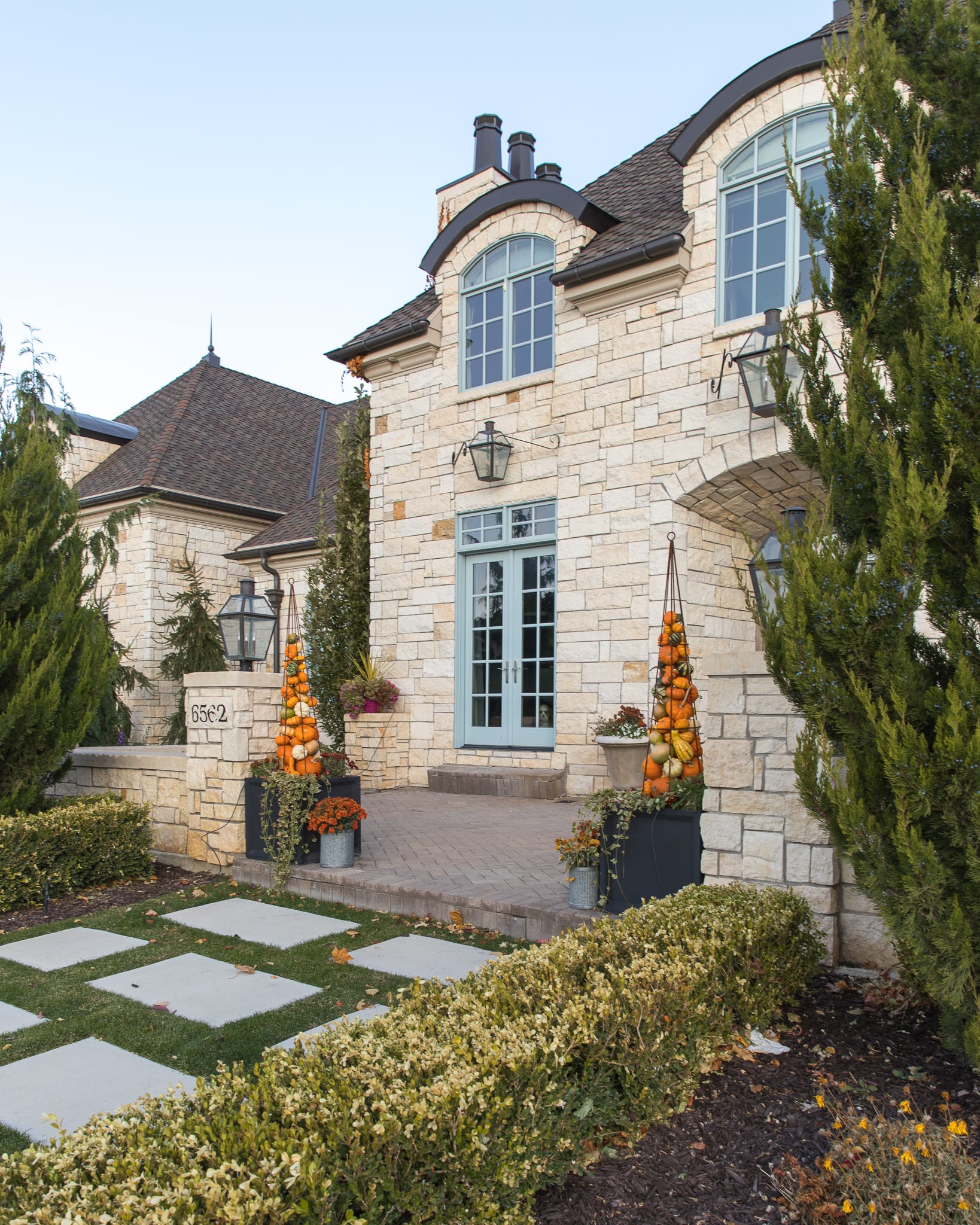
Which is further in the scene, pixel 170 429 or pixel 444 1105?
pixel 170 429

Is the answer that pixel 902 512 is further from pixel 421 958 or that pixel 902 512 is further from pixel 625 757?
pixel 625 757

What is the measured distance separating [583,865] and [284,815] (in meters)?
2.36

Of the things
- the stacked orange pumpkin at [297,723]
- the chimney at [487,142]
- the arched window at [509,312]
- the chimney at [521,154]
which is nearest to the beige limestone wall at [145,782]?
the stacked orange pumpkin at [297,723]

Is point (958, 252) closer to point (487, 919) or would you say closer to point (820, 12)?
point (487, 919)

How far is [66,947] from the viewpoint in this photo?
467 cm

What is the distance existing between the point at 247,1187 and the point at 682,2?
863 centimetres

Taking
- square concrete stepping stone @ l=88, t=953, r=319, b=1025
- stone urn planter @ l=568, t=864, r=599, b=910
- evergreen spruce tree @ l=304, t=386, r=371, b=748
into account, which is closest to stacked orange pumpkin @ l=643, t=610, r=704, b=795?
stone urn planter @ l=568, t=864, r=599, b=910

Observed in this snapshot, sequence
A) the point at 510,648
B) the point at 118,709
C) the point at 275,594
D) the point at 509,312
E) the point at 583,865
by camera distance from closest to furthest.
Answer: the point at 583,865, the point at 510,648, the point at 509,312, the point at 275,594, the point at 118,709

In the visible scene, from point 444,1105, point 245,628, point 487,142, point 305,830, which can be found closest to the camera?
point 444,1105

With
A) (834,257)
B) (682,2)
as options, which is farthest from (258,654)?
(682,2)

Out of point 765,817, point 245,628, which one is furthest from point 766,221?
point 765,817

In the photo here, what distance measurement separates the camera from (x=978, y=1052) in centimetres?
254

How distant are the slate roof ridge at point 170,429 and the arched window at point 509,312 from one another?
7.25 meters

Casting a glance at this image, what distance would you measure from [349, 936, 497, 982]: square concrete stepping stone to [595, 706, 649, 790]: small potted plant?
356cm
